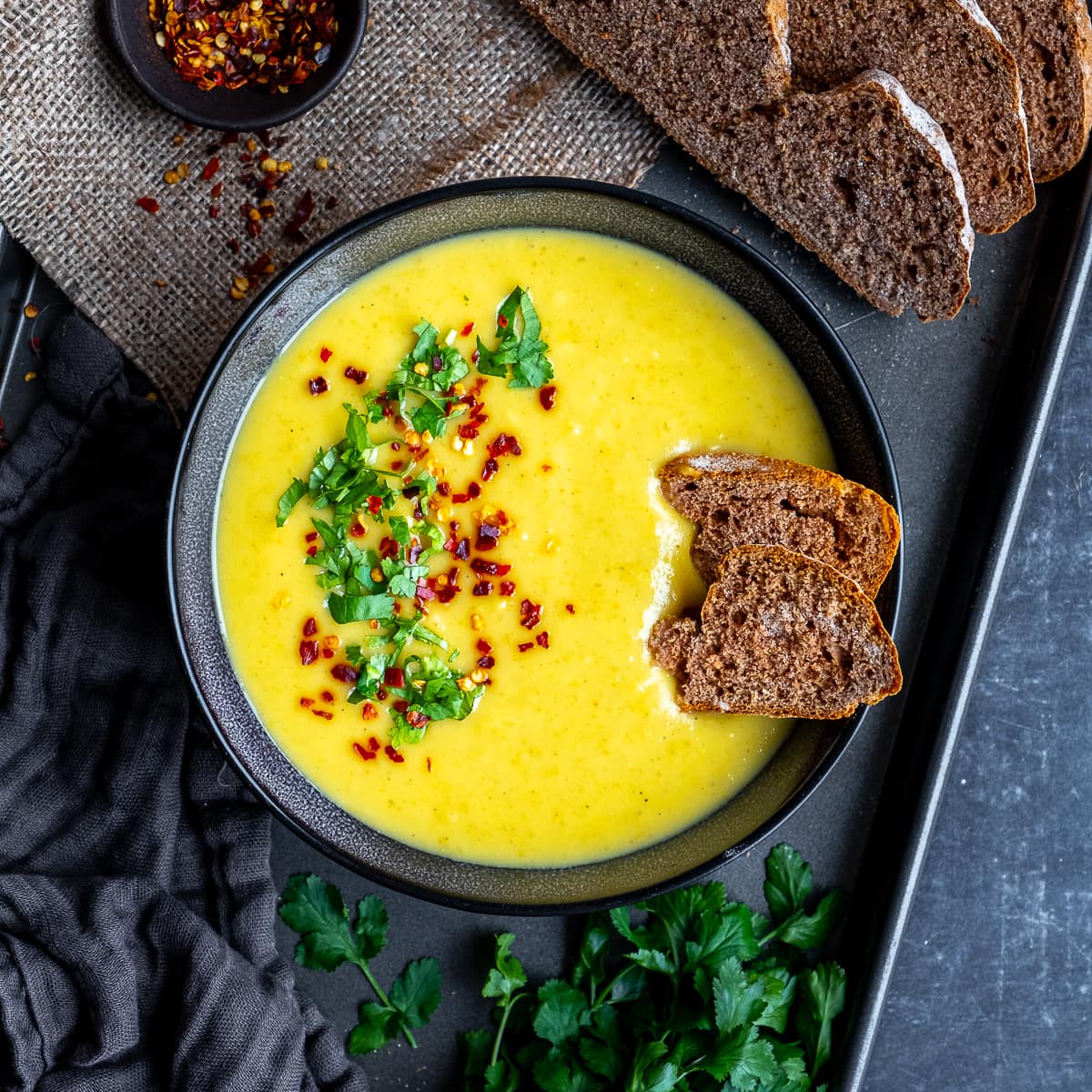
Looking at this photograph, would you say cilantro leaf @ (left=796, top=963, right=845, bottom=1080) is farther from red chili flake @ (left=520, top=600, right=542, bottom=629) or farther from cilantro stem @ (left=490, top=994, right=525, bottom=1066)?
red chili flake @ (left=520, top=600, right=542, bottom=629)

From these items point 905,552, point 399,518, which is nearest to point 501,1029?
point 399,518

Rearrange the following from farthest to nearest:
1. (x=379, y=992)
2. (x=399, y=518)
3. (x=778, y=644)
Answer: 1. (x=379, y=992)
2. (x=778, y=644)
3. (x=399, y=518)

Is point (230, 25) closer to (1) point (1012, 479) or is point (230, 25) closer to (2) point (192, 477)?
(2) point (192, 477)

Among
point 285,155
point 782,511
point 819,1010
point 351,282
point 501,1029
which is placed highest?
point 285,155

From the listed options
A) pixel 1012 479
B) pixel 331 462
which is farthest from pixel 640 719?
pixel 1012 479

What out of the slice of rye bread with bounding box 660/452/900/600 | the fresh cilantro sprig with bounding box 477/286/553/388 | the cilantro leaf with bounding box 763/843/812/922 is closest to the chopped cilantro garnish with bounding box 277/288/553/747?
the fresh cilantro sprig with bounding box 477/286/553/388

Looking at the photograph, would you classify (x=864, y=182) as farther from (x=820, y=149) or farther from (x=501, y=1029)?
(x=501, y=1029)
